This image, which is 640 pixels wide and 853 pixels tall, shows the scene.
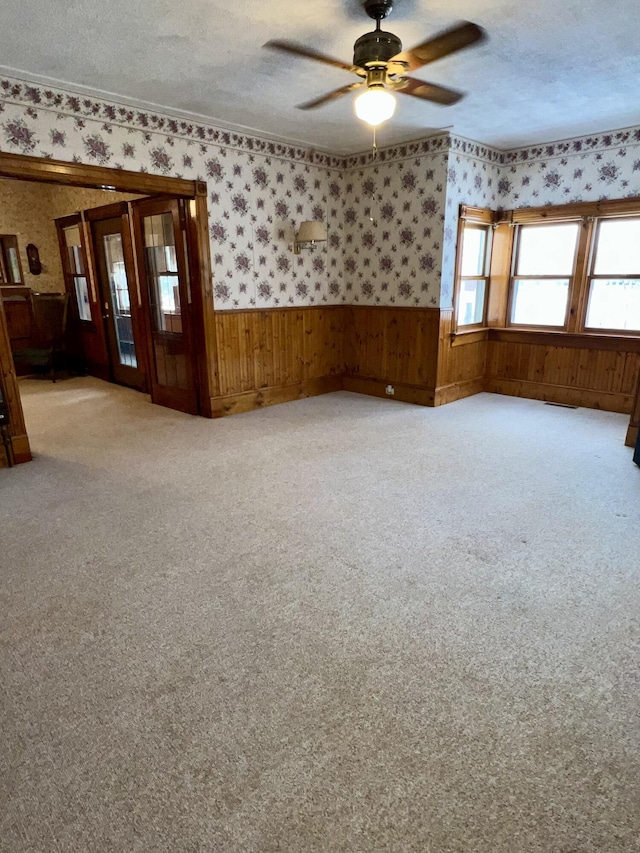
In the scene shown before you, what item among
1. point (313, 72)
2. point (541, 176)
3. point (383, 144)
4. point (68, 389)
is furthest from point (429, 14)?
point (68, 389)

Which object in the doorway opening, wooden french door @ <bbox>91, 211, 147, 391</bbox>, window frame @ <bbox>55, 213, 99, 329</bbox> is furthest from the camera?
window frame @ <bbox>55, 213, 99, 329</bbox>

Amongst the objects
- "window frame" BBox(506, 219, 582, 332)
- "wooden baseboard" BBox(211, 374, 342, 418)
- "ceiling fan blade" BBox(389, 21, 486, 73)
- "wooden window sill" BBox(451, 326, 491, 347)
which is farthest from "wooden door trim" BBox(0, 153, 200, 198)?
"window frame" BBox(506, 219, 582, 332)

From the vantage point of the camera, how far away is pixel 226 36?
294 cm

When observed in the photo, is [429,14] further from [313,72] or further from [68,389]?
[68,389]

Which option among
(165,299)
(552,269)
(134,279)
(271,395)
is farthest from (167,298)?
(552,269)

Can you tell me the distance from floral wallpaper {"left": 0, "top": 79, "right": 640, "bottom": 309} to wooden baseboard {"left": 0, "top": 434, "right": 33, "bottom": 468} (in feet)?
7.04

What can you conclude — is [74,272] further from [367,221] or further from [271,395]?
[367,221]

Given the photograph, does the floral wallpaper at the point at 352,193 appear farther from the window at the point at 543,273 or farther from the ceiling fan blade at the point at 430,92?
the ceiling fan blade at the point at 430,92

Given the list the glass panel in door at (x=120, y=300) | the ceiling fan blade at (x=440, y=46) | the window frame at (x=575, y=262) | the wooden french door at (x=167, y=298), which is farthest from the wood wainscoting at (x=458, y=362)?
the glass panel in door at (x=120, y=300)

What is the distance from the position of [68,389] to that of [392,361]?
4.21m

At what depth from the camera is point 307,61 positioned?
128 inches

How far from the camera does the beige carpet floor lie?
56.0 inches

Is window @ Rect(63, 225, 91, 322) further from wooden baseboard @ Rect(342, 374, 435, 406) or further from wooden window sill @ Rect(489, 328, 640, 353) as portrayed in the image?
wooden window sill @ Rect(489, 328, 640, 353)

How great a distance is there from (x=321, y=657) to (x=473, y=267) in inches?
198
